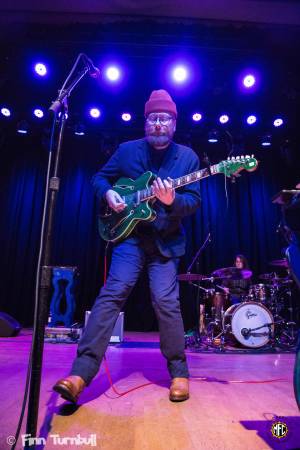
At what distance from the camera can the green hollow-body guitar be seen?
209cm

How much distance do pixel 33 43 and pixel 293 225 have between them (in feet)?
20.3

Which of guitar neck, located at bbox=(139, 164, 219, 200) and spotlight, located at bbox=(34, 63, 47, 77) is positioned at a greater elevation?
spotlight, located at bbox=(34, 63, 47, 77)

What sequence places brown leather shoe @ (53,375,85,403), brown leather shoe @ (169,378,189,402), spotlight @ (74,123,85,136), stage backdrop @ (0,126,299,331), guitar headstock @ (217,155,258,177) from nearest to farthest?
brown leather shoe @ (53,375,85,403) → brown leather shoe @ (169,378,189,402) → guitar headstock @ (217,155,258,177) → spotlight @ (74,123,85,136) → stage backdrop @ (0,126,299,331)

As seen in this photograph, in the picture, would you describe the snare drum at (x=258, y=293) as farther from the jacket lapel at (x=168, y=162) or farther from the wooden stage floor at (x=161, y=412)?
the jacket lapel at (x=168, y=162)

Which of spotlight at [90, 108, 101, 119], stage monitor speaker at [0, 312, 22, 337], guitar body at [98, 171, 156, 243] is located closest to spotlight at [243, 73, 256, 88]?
spotlight at [90, 108, 101, 119]

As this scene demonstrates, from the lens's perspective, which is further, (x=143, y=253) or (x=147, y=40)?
(x=147, y=40)

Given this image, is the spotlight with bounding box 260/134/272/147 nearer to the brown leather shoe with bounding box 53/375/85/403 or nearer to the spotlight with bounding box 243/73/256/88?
the spotlight with bounding box 243/73/256/88

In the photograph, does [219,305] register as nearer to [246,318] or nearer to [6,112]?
[246,318]

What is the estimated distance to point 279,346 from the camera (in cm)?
483

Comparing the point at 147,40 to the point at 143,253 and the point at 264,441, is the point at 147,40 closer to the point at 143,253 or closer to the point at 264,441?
the point at 143,253

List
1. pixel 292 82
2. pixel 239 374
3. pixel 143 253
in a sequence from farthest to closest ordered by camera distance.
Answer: pixel 292 82 < pixel 239 374 < pixel 143 253

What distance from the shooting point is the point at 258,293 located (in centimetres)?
549

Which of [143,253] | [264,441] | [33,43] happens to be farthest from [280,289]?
[33,43]

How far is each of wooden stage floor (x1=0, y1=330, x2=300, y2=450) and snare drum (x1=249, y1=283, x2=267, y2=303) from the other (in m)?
2.96
